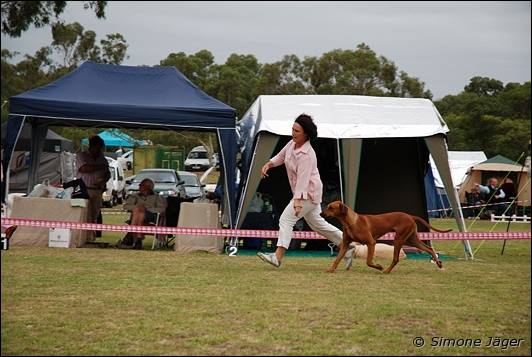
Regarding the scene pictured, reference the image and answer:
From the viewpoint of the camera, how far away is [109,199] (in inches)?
1056

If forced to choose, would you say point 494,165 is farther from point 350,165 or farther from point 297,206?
point 297,206

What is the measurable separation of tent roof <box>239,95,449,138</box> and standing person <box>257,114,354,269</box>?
8.32ft

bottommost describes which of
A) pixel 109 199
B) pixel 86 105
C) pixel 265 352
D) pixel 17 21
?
pixel 109 199

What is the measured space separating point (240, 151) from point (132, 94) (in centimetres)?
204

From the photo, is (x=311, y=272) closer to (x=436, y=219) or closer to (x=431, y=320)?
(x=431, y=320)

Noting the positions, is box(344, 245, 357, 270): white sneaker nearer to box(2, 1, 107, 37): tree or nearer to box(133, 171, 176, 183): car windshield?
box(2, 1, 107, 37): tree

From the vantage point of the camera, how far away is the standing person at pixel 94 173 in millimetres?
13289

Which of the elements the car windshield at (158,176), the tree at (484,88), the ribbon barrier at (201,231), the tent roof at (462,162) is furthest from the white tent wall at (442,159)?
the tree at (484,88)

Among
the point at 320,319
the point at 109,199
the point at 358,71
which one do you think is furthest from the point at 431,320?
the point at 358,71

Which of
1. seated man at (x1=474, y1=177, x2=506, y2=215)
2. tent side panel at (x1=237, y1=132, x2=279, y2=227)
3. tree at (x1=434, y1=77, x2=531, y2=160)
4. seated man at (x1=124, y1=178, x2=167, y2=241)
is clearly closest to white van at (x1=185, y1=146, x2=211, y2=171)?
tree at (x1=434, y1=77, x2=531, y2=160)

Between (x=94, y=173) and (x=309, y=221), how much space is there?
5.36 metres

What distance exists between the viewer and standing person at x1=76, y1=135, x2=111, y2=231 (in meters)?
13.3

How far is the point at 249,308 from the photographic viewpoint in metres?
6.32

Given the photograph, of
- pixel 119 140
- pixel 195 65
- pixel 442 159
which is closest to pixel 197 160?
pixel 195 65
